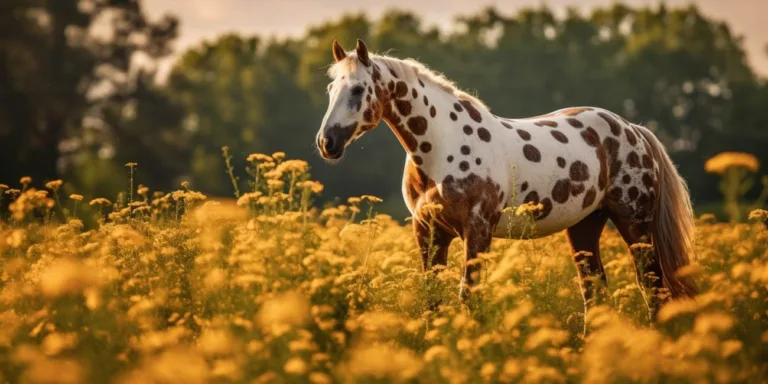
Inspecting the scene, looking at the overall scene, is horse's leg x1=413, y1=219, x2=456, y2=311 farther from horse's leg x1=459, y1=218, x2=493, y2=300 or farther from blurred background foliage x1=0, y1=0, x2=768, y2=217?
blurred background foliage x1=0, y1=0, x2=768, y2=217

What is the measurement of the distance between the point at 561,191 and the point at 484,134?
0.91 meters

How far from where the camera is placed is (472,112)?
7.32 metres

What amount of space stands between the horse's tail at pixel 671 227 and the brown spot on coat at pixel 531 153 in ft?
5.19

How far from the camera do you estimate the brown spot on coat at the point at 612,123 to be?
8281mm

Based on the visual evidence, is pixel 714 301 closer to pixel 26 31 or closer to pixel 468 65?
pixel 26 31

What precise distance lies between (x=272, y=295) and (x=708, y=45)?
55.5m

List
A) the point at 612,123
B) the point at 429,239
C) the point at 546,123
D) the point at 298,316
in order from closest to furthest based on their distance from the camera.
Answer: the point at 298,316, the point at 429,239, the point at 546,123, the point at 612,123

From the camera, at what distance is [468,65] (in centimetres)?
5459

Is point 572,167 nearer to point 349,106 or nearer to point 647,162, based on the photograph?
point 647,162

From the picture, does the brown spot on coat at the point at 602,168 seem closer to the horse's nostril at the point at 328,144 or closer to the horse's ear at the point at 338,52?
the horse's ear at the point at 338,52

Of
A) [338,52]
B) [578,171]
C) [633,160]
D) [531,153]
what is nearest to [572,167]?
[578,171]

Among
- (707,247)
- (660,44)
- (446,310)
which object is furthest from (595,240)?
(660,44)

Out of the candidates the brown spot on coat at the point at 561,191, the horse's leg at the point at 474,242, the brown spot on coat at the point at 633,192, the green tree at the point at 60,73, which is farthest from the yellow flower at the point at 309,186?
the green tree at the point at 60,73

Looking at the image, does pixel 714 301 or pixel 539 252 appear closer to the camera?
pixel 714 301
